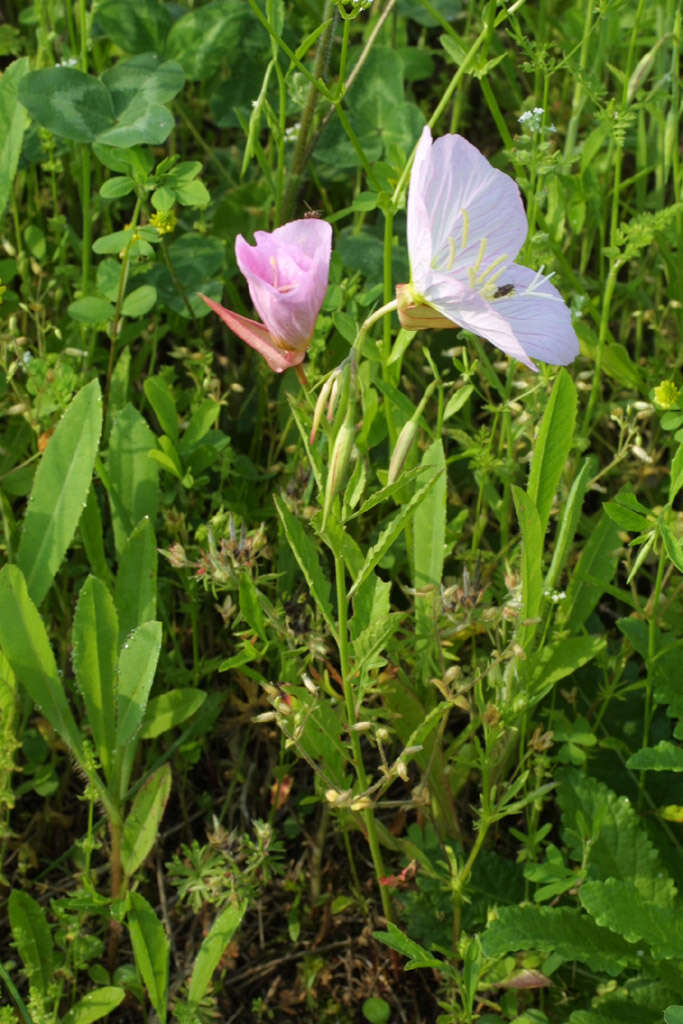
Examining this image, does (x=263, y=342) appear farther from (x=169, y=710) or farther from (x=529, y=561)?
(x=169, y=710)

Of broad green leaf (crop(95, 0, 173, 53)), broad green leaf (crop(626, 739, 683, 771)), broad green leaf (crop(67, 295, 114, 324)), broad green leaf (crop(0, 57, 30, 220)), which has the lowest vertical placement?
broad green leaf (crop(626, 739, 683, 771))

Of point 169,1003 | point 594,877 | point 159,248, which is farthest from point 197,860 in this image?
point 159,248

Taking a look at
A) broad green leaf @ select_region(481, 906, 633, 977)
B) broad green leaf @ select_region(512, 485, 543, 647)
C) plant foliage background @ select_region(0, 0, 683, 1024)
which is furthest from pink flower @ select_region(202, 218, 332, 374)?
broad green leaf @ select_region(481, 906, 633, 977)

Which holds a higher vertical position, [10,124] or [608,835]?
[10,124]

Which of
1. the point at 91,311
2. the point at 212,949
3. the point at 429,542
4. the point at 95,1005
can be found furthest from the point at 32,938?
the point at 91,311

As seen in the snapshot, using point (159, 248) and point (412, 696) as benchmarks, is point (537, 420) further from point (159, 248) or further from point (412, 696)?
point (159, 248)

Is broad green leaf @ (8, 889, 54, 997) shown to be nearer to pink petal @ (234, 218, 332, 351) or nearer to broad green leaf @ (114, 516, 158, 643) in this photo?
broad green leaf @ (114, 516, 158, 643)
